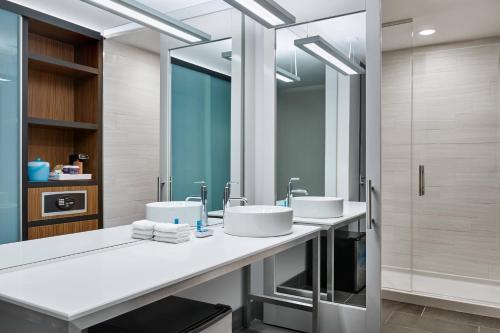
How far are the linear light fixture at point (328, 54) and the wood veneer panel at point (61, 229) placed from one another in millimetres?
1785

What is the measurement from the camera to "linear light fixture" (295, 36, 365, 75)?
260 centimetres

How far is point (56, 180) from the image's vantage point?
160 cm

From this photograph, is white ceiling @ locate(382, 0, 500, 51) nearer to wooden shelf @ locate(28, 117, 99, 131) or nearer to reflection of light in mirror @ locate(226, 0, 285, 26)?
reflection of light in mirror @ locate(226, 0, 285, 26)

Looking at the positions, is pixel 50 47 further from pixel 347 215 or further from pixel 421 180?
pixel 421 180

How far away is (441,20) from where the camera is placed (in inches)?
139

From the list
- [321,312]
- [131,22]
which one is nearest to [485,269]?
[321,312]

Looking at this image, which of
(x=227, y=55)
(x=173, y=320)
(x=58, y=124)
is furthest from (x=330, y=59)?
(x=173, y=320)

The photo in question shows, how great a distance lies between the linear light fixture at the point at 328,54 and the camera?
8.52ft

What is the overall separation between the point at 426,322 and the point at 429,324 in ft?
0.14

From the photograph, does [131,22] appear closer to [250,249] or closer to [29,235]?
[29,235]

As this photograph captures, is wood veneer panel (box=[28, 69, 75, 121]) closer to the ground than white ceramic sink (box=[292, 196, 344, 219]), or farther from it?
farther from it

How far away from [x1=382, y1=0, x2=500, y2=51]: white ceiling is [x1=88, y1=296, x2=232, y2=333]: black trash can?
2.83 m

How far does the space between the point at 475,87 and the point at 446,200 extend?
113 cm

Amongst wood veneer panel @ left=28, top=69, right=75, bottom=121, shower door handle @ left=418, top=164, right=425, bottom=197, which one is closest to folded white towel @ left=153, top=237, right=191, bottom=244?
wood veneer panel @ left=28, top=69, right=75, bottom=121
